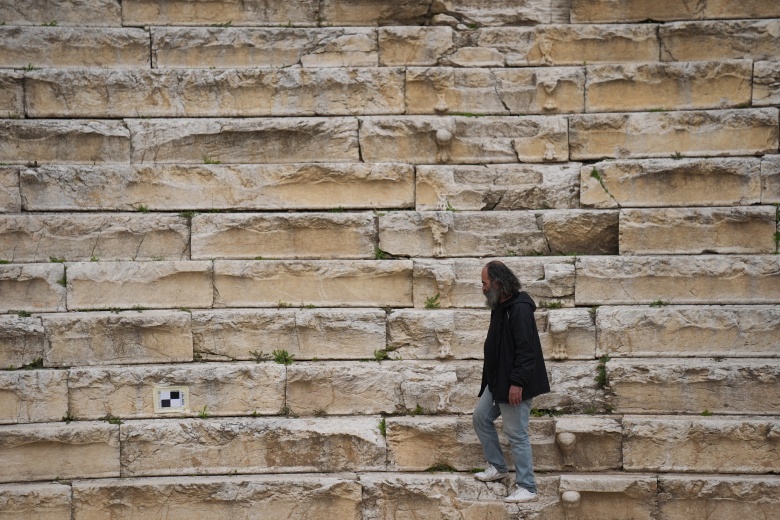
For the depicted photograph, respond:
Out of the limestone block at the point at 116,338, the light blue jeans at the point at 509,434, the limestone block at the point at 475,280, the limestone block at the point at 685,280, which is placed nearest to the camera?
the light blue jeans at the point at 509,434

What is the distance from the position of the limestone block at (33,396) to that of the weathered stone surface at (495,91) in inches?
159

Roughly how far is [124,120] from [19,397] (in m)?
2.74

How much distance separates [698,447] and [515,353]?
1786 millimetres

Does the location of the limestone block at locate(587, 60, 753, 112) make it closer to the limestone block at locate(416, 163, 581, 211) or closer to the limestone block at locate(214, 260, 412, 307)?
the limestone block at locate(416, 163, 581, 211)

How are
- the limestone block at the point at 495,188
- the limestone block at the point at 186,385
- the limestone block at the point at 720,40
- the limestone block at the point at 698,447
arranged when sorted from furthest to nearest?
the limestone block at the point at 720,40 < the limestone block at the point at 495,188 < the limestone block at the point at 186,385 < the limestone block at the point at 698,447

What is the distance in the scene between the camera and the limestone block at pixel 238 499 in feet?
22.8

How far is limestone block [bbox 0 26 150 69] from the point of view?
8.77 meters

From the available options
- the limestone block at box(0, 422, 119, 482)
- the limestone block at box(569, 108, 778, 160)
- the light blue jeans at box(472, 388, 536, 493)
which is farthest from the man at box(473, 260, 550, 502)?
the limestone block at box(0, 422, 119, 482)

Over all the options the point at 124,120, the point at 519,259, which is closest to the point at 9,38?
the point at 124,120

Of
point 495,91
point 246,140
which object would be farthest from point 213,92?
point 495,91

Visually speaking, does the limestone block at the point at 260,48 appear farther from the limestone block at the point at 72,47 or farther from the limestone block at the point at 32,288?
the limestone block at the point at 32,288

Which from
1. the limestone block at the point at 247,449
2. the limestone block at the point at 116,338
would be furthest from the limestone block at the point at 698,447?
the limestone block at the point at 116,338

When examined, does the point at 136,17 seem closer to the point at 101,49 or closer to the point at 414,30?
the point at 101,49

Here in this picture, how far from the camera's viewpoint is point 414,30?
8961 mm
